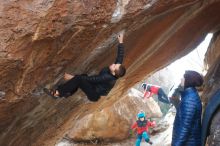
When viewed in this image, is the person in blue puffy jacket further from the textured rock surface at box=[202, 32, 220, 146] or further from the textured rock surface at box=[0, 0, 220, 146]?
the textured rock surface at box=[0, 0, 220, 146]

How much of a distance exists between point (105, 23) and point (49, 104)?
261cm

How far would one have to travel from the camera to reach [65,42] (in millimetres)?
6312

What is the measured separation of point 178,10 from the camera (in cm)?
767

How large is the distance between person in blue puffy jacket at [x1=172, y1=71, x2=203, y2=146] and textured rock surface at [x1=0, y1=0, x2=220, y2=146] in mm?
1499

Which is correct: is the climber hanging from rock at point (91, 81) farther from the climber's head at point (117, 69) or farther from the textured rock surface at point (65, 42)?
the textured rock surface at point (65, 42)

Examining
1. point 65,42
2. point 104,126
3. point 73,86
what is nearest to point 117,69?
point 73,86

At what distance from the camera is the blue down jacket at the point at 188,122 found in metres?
5.99

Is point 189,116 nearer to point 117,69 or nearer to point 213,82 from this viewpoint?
point 117,69

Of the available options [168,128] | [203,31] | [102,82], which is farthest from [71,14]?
[168,128]

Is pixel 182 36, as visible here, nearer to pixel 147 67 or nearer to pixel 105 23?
pixel 147 67

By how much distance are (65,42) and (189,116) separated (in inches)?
93.1

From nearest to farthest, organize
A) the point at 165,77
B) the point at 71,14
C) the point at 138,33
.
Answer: the point at 71,14, the point at 138,33, the point at 165,77

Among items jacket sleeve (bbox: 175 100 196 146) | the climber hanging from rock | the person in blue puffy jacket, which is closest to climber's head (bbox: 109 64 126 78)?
the climber hanging from rock

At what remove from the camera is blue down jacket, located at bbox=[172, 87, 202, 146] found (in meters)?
5.99
